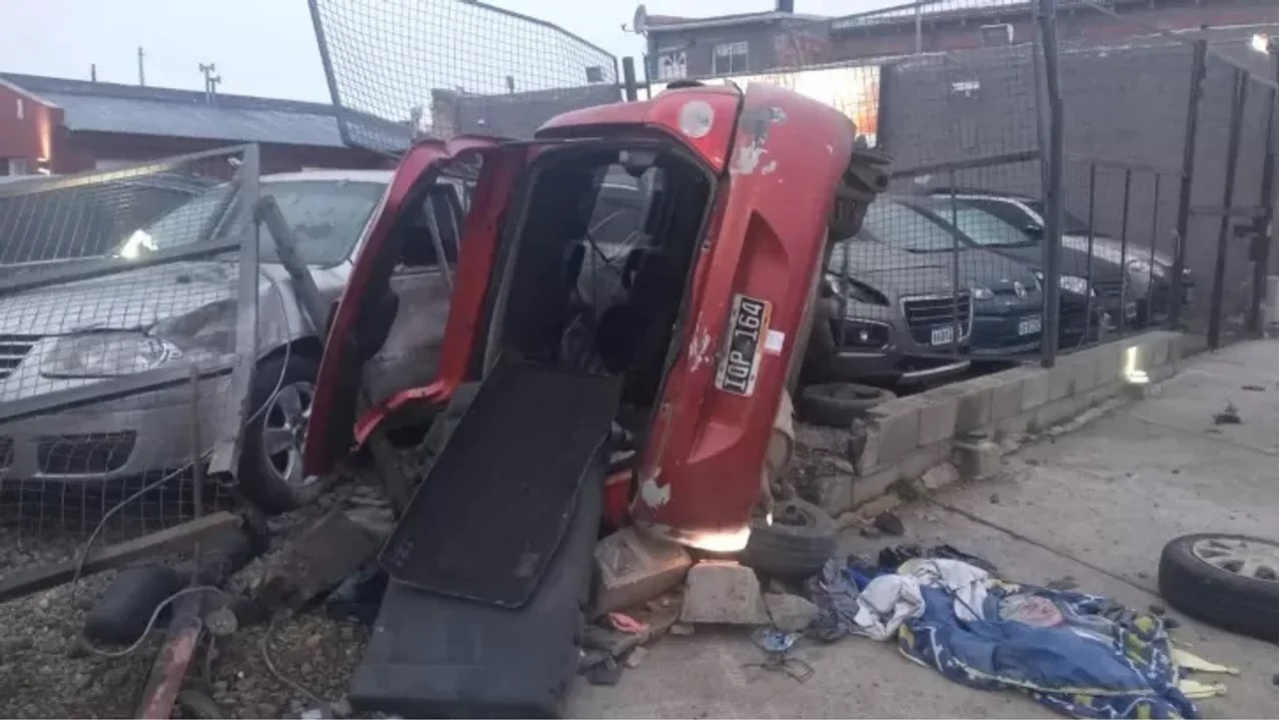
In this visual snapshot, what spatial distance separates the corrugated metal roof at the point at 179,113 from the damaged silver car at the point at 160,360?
1965 centimetres

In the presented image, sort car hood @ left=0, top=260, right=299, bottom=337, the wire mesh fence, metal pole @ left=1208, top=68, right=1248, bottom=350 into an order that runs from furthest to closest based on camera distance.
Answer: metal pole @ left=1208, top=68, right=1248, bottom=350, the wire mesh fence, car hood @ left=0, top=260, right=299, bottom=337

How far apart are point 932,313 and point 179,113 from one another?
2577 centimetres

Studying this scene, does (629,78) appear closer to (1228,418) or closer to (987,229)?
(987,229)

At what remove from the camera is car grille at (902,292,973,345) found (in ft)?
25.4

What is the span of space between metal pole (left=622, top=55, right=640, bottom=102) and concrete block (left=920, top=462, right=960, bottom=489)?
10.7 feet

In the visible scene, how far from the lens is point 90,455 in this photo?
4.64m

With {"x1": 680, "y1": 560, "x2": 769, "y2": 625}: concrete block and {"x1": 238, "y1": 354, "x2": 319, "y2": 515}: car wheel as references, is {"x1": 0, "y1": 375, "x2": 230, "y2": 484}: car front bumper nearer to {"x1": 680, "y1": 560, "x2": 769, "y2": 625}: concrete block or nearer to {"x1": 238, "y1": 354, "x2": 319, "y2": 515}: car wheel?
{"x1": 238, "y1": 354, "x2": 319, "y2": 515}: car wheel

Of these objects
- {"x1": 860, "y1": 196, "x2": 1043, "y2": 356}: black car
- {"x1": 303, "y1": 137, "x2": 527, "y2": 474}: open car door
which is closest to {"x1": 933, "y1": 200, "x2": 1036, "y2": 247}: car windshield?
{"x1": 860, "y1": 196, "x2": 1043, "y2": 356}: black car

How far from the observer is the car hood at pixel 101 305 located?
184 inches

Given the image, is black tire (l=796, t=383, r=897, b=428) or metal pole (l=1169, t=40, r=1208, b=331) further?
metal pole (l=1169, t=40, r=1208, b=331)

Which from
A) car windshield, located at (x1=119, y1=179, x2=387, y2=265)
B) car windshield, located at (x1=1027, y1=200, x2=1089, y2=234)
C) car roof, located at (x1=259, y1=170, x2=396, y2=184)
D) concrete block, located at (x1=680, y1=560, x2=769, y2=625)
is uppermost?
car roof, located at (x1=259, y1=170, x2=396, y2=184)

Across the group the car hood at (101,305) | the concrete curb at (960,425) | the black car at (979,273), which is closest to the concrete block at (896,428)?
the concrete curb at (960,425)

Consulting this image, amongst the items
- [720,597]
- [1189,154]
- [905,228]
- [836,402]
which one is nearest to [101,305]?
[720,597]

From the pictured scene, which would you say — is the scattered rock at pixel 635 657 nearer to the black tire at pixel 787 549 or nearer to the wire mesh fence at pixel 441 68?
the black tire at pixel 787 549
